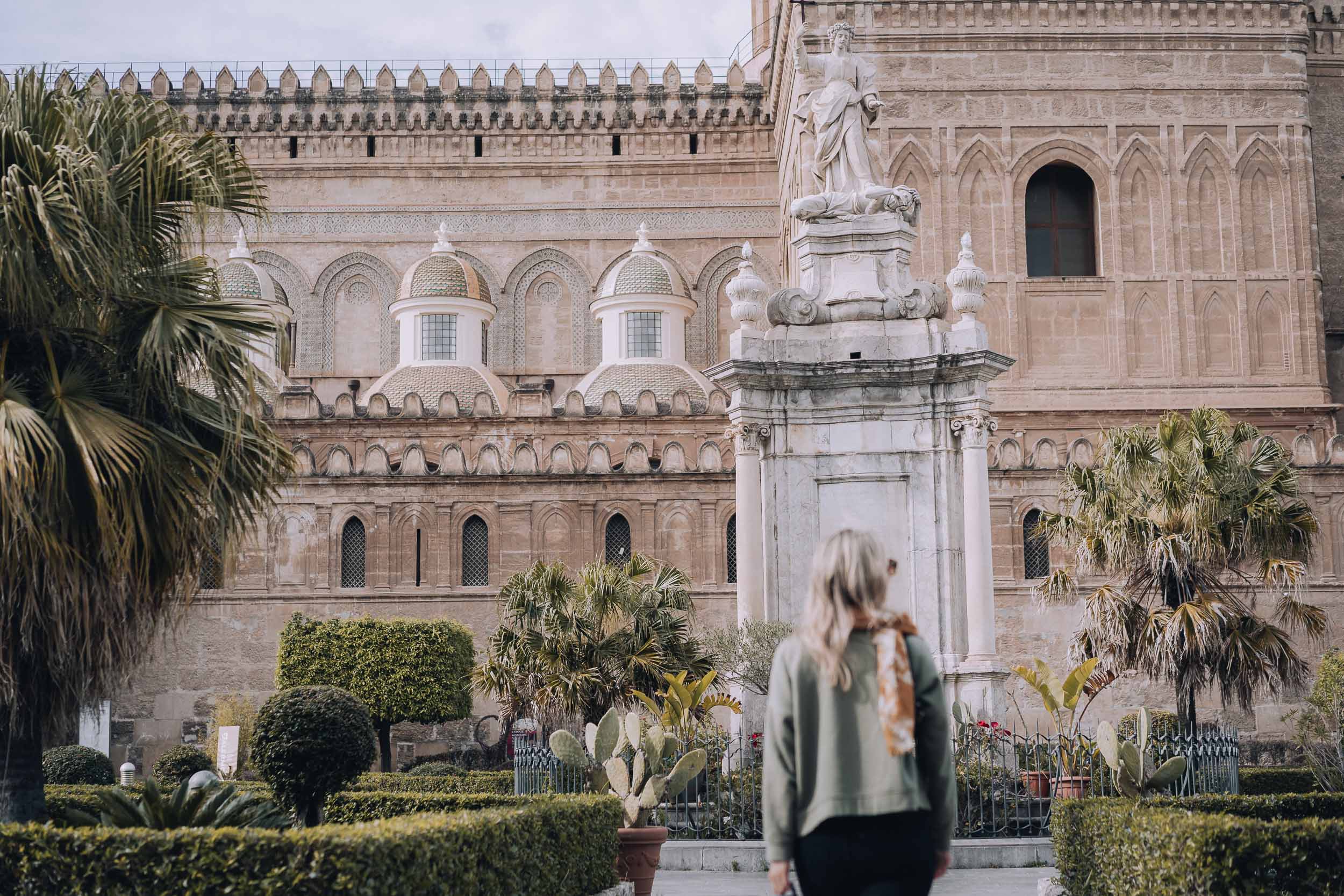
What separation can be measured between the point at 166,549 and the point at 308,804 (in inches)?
174

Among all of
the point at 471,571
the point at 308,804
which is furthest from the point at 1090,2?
the point at 308,804

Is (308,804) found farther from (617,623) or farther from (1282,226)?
(1282,226)

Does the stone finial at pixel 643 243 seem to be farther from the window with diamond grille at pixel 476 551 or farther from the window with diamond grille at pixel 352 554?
the window with diamond grille at pixel 352 554

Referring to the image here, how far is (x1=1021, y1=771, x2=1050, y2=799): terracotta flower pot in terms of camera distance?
45.0 feet

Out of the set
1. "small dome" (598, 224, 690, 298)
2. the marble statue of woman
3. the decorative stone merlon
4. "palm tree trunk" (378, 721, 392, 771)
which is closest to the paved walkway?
the decorative stone merlon

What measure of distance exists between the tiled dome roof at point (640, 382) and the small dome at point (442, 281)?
11.9 feet

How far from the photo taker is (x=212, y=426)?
9711 mm

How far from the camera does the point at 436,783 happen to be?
18.4 m

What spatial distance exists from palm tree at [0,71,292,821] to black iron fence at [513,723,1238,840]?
4534mm

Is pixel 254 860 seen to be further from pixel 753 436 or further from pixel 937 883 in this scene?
pixel 753 436

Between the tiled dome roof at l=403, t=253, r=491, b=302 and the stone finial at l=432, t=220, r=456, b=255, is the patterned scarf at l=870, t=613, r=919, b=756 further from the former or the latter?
the stone finial at l=432, t=220, r=456, b=255

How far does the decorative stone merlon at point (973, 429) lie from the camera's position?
14688mm

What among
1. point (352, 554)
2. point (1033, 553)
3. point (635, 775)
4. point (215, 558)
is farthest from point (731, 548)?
point (215, 558)

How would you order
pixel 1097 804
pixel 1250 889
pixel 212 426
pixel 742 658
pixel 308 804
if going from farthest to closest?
pixel 742 658, pixel 308 804, pixel 212 426, pixel 1097 804, pixel 1250 889
